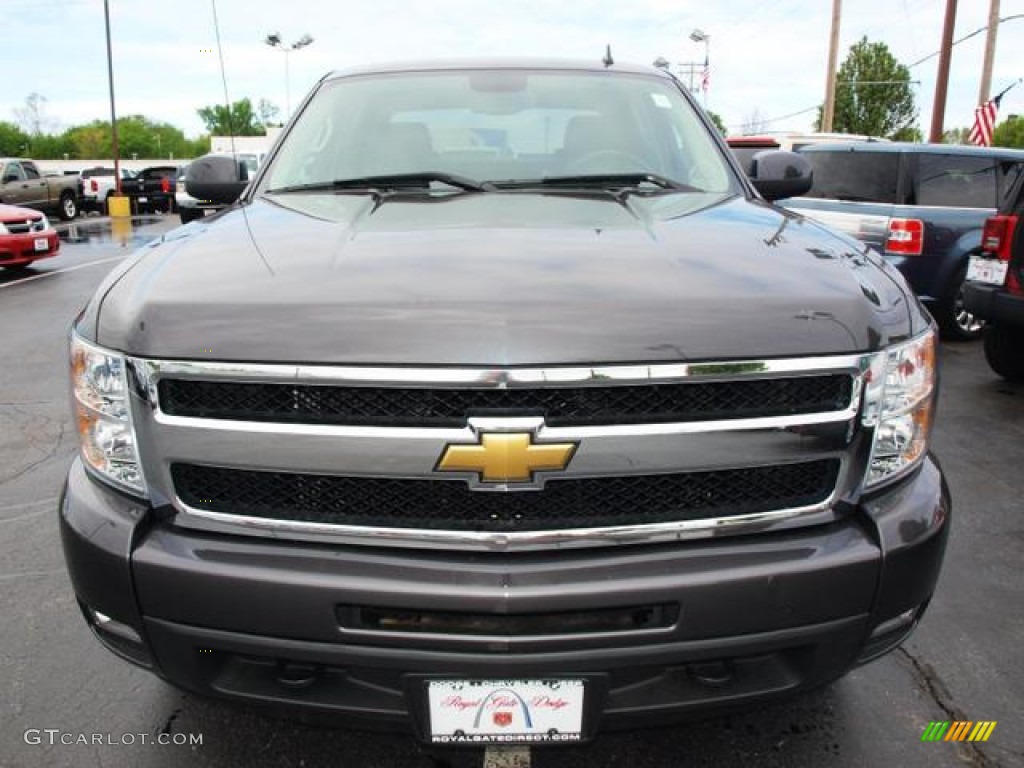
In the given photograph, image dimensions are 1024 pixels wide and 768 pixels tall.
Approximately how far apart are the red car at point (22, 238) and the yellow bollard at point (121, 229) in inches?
165

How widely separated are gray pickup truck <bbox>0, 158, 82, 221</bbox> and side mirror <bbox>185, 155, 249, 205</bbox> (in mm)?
19443

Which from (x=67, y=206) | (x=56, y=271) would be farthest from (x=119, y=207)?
(x=56, y=271)

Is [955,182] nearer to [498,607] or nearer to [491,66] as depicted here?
[491,66]

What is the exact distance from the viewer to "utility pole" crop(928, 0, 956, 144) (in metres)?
20.6

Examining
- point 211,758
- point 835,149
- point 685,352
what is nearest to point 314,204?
point 685,352

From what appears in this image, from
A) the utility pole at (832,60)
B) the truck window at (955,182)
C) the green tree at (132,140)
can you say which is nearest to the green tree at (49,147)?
the green tree at (132,140)

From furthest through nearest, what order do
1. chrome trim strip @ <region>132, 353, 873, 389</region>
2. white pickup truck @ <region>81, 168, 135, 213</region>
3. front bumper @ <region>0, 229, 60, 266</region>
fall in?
1. white pickup truck @ <region>81, 168, 135, 213</region>
2. front bumper @ <region>0, 229, 60, 266</region>
3. chrome trim strip @ <region>132, 353, 873, 389</region>

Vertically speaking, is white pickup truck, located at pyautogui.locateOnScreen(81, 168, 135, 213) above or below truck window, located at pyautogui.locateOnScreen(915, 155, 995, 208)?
below

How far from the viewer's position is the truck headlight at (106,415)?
1.79 m

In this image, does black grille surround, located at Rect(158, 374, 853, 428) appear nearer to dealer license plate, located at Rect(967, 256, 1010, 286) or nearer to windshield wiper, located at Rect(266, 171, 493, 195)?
windshield wiper, located at Rect(266, 171, 493, 195)

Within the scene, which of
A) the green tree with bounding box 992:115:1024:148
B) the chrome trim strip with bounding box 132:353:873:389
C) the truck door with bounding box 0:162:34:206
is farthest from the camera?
the green tree with bounding box 992:115:1024:148

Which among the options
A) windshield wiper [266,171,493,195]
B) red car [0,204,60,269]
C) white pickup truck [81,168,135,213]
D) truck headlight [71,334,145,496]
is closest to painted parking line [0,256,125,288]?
red car [0,204,60,269]

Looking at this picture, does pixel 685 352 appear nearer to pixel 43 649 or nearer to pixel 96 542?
pixel 96 542

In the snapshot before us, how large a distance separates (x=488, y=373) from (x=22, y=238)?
12753 mm
